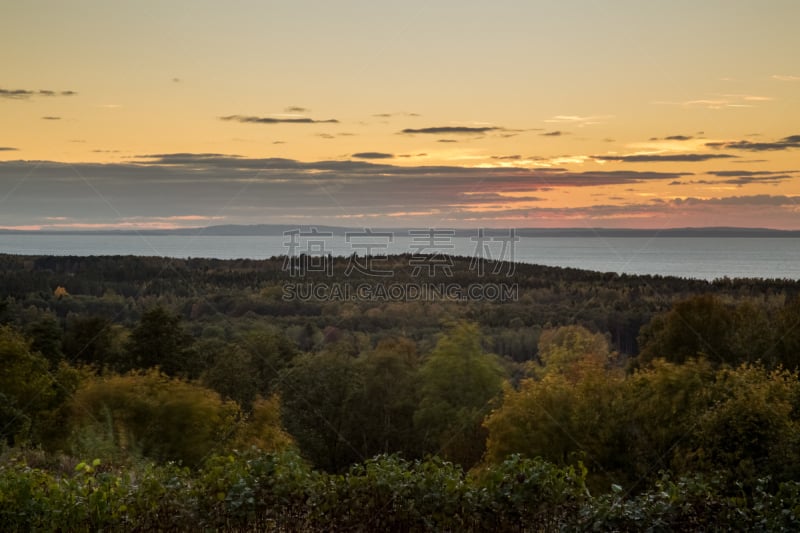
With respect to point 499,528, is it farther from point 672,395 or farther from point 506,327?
point 506,327

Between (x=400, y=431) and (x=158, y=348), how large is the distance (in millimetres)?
15062

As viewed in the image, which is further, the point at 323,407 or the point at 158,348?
the point at 323,407

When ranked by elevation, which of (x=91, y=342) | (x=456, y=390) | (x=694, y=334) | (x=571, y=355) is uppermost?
(x=694, y=334)

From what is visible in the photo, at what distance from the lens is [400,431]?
4584 centimetres

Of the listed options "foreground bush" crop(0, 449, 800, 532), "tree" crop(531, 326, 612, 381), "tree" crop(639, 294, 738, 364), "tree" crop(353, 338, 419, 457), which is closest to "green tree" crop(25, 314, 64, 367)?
"tree" crop(353, 338, 419, 457)

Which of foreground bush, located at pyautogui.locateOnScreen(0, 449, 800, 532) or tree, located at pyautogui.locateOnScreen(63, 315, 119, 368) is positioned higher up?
foreground bush, located at pyautogui.locateOnScreen(0, 449, 800, 532)

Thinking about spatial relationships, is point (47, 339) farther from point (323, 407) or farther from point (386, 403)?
point (386, 403)

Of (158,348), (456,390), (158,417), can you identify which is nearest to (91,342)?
(158,348)

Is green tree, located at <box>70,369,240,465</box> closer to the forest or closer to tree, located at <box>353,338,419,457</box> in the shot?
the forest

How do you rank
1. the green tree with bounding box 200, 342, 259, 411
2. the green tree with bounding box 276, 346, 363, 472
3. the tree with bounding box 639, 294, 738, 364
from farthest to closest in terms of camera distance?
the green tree with bounding box 200, 342, 259, 411 → the green tree with bounding box 276, 346, 363, 472 → the tree with bounding box 639, 294, 738, 364

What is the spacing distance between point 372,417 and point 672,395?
25099 mm

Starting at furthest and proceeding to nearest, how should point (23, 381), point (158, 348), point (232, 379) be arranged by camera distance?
point (232, 379), point (158, 348), point (23, 381)

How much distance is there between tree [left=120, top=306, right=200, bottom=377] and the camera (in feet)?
132

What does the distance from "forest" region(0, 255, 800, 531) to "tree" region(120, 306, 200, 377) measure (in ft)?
0.36
